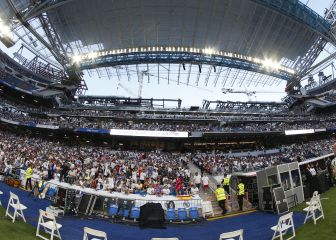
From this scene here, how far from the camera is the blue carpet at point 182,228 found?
10820 mm

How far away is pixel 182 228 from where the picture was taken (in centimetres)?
1282

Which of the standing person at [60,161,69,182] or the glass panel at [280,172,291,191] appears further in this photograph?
the standing person at [60,161,69,182]

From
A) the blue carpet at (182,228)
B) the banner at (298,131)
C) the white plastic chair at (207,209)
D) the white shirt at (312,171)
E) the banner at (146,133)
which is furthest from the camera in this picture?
the banner at (298,131)

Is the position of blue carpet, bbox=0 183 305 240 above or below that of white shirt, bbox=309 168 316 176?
below

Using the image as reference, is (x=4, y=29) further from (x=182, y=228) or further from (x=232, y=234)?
(x=232, y=234)

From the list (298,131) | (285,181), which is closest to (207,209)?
(285,181)

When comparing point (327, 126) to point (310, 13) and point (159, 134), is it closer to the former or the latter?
point (310, 13)

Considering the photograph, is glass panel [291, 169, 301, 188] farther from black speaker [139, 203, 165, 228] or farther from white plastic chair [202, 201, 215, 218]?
black speaker [139, 203, 165, 228]

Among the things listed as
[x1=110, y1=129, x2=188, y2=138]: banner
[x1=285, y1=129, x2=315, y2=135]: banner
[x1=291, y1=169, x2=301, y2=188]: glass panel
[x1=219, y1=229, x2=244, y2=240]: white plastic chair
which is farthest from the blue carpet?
[x1=285, y1=129, x2=315, y2=135]: banner

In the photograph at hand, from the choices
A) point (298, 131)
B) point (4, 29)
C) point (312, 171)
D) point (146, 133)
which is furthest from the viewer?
point (298, 131)

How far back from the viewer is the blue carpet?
1082cm

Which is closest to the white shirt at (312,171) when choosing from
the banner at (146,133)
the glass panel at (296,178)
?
the glass panel at (296,178)

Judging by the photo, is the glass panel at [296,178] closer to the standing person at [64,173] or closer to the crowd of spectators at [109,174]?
the crowd of spectators at [109,174]

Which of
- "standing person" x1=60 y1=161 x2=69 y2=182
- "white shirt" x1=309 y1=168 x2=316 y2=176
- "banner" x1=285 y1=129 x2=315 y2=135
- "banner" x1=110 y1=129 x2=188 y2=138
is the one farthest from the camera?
"banner" x1=285 y1=129 x2=315 y2=135
